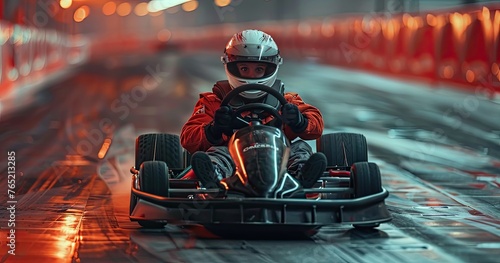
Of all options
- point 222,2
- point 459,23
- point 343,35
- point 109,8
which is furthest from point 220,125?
point 109,8

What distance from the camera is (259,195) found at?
713cm

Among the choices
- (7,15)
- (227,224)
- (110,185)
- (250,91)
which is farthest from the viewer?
(7,15)

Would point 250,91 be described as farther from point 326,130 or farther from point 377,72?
point 377,72

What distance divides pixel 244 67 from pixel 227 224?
1885 millimetres

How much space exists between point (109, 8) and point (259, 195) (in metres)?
70.3

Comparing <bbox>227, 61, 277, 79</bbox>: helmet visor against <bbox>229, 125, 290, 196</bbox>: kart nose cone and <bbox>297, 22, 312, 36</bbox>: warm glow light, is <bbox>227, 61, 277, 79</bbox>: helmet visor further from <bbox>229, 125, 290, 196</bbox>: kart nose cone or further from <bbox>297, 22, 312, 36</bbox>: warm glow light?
<bbox>297, 22, 312, 36</bbox>: warm glow light

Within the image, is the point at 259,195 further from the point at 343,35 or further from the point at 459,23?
the point at 343,35

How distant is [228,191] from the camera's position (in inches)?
288

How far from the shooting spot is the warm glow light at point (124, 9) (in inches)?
3044

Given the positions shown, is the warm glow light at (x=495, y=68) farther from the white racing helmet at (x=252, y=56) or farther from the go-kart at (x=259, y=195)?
the go-kart at (x=259, y=195)

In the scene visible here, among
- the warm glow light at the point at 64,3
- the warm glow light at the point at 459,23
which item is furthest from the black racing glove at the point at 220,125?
the warm glow light at the point at 64,3

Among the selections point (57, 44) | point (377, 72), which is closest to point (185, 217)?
point (377, 72)

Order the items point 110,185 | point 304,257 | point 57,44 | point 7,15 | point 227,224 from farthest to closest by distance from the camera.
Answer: point 57,44
point 7,15
point 110,185
point 227,224
point 304,257

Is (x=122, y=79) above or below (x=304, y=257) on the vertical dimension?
above
